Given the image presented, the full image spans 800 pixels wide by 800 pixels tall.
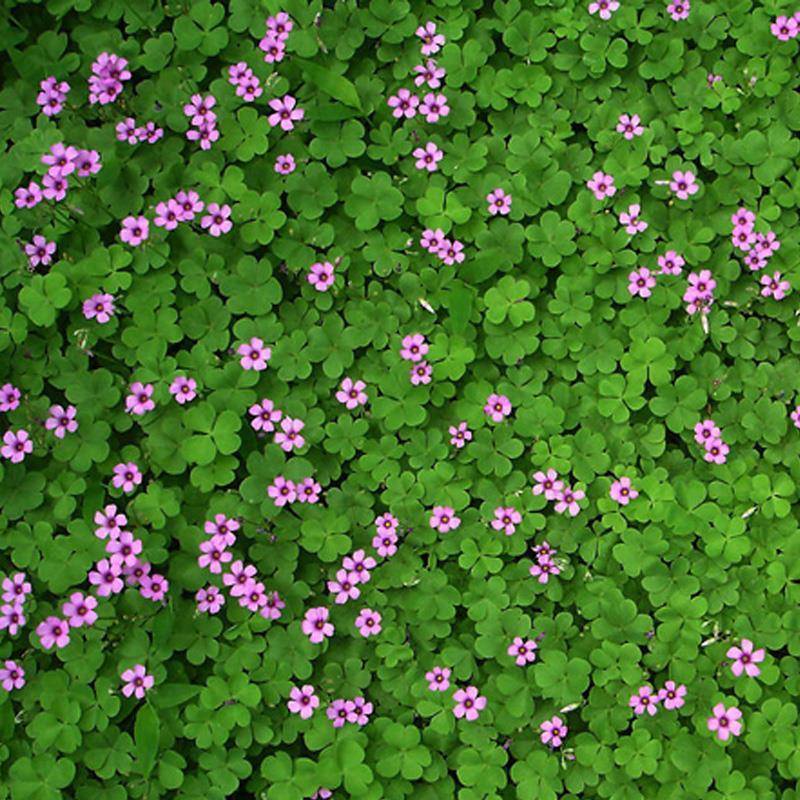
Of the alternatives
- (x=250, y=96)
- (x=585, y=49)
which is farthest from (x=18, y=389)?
(x=585, y=49)

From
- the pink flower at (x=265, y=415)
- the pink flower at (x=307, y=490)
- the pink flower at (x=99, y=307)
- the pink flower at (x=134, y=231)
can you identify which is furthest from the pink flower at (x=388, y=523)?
the pink flower at (x=134, y=231)

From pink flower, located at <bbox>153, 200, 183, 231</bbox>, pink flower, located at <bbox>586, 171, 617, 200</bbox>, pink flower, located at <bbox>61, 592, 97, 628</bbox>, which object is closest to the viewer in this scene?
pink flower, located at <bbox>61, 592, 97, 628</bbox>

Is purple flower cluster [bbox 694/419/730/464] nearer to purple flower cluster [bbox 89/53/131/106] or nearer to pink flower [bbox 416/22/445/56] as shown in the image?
pink flower [bbox 416/22/445/56]

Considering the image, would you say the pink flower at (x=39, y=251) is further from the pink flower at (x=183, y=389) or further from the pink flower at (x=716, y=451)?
the pink flower at (x=716, y=451)

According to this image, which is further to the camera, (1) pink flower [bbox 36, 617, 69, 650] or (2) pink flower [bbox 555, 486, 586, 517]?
(2) pink flower [bbox 555, 486, 586, 517]

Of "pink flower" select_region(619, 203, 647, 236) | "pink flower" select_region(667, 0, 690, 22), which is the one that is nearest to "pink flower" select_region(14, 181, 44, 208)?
"pink flower" select_region(619, 203, 647, 236)

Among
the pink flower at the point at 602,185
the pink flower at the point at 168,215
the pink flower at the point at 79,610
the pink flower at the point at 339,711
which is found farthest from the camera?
the pink flower at the point at 602,185

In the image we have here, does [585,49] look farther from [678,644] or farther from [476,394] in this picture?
[678,644]
